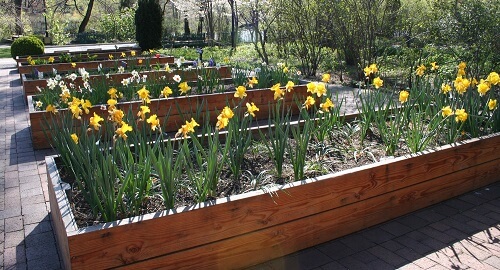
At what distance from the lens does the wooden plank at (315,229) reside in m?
2.46

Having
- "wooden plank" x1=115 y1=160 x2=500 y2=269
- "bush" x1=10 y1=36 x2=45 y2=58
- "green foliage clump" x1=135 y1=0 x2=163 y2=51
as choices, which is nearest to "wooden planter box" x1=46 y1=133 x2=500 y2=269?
"wooden plank" x1=115 y1=160 x2=500 y2=269

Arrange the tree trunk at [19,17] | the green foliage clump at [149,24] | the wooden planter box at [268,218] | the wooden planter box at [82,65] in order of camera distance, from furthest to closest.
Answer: the tree trunk at [19,17]
the green foliage clump at [149,24]
the wooden planter box at [82,65]
the wooden planter box at [268,218]

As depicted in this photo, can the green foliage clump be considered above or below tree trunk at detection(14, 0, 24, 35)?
below

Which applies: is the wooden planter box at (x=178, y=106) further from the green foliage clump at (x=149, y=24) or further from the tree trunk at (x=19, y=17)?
the tree trunk at (x=19, y=17)

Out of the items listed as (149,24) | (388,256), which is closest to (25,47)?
(149,24)

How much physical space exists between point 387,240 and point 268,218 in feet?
2.89

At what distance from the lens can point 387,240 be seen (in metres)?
3.01

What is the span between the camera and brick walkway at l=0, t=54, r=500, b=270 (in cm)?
274

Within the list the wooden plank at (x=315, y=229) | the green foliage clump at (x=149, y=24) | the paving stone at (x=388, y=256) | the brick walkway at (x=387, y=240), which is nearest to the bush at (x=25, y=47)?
the green foliage clump at (x=149, y=24)

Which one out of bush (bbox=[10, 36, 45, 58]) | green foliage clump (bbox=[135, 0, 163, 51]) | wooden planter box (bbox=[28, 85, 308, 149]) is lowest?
wooden planter box (bbox=[28, 85, 308, 149])

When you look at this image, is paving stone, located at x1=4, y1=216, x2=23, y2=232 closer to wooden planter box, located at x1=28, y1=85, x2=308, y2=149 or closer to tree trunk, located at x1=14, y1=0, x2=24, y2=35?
wooden planter box, located at x1=28, y1=85, x2=308, y2=149

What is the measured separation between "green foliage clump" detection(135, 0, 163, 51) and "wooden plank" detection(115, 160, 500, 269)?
12203 mm

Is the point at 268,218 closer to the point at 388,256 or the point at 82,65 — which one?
the point at 388,256

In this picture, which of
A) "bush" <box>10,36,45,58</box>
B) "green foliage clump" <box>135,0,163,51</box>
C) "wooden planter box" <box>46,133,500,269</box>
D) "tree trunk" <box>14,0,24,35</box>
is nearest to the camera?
"wooden planter box" <box>46,133,500,269</box>
